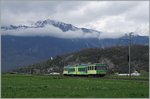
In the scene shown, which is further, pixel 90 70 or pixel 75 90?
pixel 90 70

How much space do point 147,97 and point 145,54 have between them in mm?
180768

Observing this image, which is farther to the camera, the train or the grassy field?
the train

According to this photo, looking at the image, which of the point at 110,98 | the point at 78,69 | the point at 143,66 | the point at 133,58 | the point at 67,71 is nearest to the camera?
the point at 110,98

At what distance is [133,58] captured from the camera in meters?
191

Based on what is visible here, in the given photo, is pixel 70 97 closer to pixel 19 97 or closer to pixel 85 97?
→ pixel 85 97

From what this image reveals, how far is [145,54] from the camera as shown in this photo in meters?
200

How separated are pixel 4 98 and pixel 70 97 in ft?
11.4

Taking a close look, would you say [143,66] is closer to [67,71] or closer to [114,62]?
[114,62]

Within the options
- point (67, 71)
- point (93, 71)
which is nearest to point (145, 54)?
point (67, 71)

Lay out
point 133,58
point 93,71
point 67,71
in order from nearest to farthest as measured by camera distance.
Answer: point 93,71, point 67,71, point 133,58

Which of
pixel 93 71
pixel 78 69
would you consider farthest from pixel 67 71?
pixel 93 71

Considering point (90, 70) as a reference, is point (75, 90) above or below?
below

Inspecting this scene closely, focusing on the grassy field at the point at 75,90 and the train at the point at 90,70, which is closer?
the grassy field at the point at 75,90

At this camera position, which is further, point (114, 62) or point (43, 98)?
point (114, 62)
